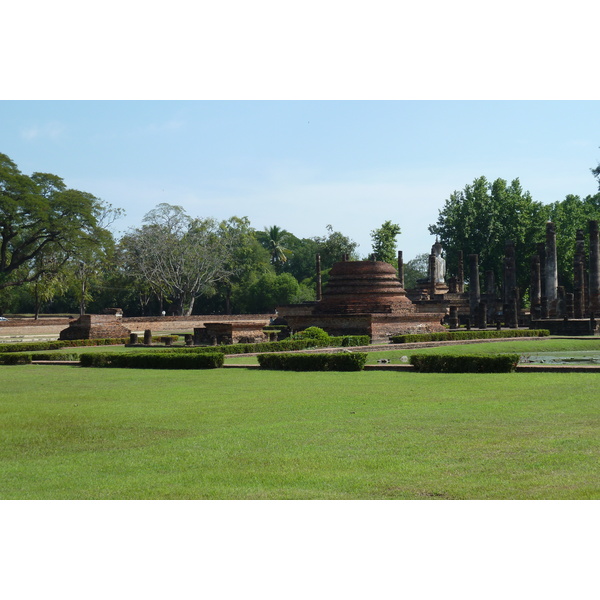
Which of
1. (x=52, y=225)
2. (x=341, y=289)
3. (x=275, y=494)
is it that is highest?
(x=52, y=225)

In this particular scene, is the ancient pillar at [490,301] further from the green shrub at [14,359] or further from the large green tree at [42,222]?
the green shrub at [14,359]

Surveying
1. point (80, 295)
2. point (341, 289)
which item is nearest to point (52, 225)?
point (80, 295)

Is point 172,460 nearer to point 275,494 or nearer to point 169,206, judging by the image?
point 275,494

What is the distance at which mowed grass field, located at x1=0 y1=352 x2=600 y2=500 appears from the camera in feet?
20.0

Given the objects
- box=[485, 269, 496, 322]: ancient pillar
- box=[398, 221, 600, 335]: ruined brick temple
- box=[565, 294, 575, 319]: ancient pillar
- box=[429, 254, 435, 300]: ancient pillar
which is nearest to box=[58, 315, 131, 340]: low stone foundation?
box=[398, 221, 600, 335]: ruined brick temple

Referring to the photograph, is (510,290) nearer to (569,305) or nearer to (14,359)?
(569,305)

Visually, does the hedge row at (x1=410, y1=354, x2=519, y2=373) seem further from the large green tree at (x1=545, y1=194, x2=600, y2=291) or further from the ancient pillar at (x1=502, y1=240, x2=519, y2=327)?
the large green tree at (x1=545, y1=194, x2=600, y2=291)

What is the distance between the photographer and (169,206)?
5628 cm

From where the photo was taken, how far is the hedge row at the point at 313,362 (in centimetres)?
1573

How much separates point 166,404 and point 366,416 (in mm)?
2830

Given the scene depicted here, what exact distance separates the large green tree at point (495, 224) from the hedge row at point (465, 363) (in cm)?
4495

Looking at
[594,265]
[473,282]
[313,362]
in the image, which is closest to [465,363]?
[313,362]

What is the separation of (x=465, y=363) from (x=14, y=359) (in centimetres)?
1050

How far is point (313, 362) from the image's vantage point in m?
16.2
